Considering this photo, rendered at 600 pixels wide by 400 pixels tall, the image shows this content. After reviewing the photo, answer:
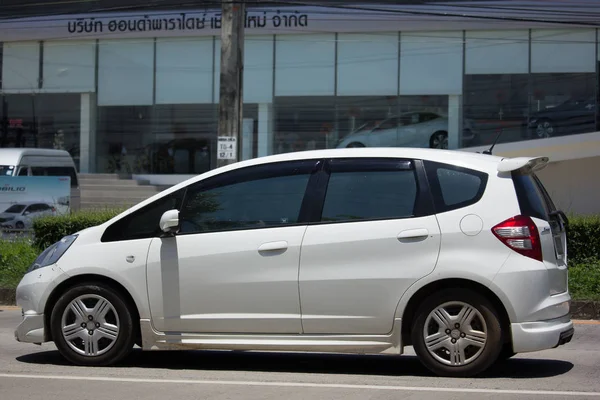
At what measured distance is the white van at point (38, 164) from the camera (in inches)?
772

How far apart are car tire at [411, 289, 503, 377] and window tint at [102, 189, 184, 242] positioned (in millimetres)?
2211

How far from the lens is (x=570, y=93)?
24.5 metres

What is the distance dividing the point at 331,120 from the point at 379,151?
746 inches

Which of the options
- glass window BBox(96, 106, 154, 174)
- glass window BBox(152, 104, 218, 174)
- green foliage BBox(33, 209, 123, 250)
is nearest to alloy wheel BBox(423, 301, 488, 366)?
green foliage BBox(33, 209, 123, 250)

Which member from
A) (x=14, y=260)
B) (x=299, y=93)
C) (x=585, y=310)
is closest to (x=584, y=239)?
(x=585, y=310)

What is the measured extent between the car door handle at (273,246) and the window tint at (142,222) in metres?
0.86

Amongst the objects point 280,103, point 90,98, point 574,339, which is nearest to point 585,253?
point 574,339

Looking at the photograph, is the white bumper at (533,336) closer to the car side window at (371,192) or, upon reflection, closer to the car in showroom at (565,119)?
the car side window at (371,192)

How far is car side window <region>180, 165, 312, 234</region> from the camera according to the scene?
7.06 metres

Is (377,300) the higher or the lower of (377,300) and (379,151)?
the lower

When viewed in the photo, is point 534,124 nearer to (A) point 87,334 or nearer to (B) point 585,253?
(B) point 585,253

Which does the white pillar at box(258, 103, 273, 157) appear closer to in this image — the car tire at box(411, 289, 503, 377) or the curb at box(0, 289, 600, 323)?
the curb at box(0, 289, 600, 323)

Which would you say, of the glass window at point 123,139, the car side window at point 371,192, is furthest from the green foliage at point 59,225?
the glass window at point 123,139

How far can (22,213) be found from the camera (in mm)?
17125
